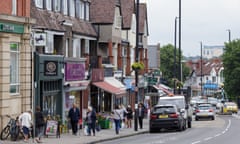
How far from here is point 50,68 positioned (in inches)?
1422

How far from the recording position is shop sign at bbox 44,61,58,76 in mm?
35625

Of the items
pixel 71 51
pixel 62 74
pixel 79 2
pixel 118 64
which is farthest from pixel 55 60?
pixel 118 64

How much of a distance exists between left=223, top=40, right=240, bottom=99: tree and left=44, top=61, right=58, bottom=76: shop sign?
2808 inches

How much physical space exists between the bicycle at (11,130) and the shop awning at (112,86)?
50.6 ft

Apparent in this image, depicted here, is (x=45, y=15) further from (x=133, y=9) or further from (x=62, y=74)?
(x=133, y=9)

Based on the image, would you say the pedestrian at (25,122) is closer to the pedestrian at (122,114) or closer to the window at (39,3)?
the window at (39,3)

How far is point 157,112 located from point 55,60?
808 cm

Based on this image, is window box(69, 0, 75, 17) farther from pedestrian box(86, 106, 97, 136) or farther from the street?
pedestrian box(86, 106, 97, 136)

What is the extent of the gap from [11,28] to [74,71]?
1015cm

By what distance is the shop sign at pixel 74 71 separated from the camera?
39594 mm

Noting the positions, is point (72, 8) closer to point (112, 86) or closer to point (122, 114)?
point (112, 86)

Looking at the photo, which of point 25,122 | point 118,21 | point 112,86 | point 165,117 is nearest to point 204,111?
point 118,21

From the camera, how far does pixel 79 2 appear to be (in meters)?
46.9

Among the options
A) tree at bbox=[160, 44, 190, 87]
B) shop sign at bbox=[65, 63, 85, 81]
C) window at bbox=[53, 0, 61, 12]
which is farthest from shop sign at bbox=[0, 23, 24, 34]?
A: tree at bbox=[160, 44, 190, 87]
